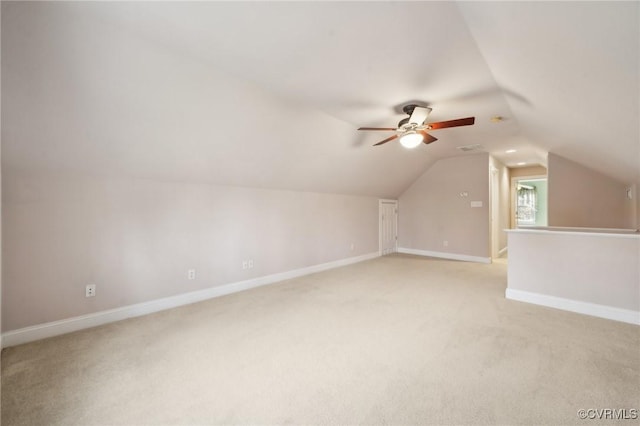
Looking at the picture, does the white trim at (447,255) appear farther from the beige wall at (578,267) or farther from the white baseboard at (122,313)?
the white baseboard at (122,313)

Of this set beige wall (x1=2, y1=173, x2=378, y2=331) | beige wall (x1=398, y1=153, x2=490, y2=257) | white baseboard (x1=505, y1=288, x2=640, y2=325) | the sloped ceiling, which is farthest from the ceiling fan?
beige wall (x1=398, y1=153, x2=490, y2=257)

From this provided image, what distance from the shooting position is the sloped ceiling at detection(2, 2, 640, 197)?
1665 millimetres

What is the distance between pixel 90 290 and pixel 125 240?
62 cm

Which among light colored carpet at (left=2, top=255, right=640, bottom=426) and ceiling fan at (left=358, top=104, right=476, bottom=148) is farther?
ceiling fan at (left=358, top=104, right=476, bottom=148)

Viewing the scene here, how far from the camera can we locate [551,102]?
261 centimetres

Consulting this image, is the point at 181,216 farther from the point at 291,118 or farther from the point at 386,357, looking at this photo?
the point at 386,357

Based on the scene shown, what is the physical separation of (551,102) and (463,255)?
464 centimetres

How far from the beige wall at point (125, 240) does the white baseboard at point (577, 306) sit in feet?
11.7

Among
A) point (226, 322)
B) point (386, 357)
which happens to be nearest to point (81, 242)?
point (226, 322)

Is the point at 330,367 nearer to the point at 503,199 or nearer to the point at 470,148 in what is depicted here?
the point at 470,148

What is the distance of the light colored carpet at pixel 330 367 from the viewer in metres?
1.63

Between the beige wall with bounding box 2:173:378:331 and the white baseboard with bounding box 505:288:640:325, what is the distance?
3.58 metres

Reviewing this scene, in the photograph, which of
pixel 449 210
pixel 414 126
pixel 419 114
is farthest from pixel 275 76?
pixel 449 210

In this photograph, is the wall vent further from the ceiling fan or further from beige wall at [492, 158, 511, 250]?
the ceiling fan
